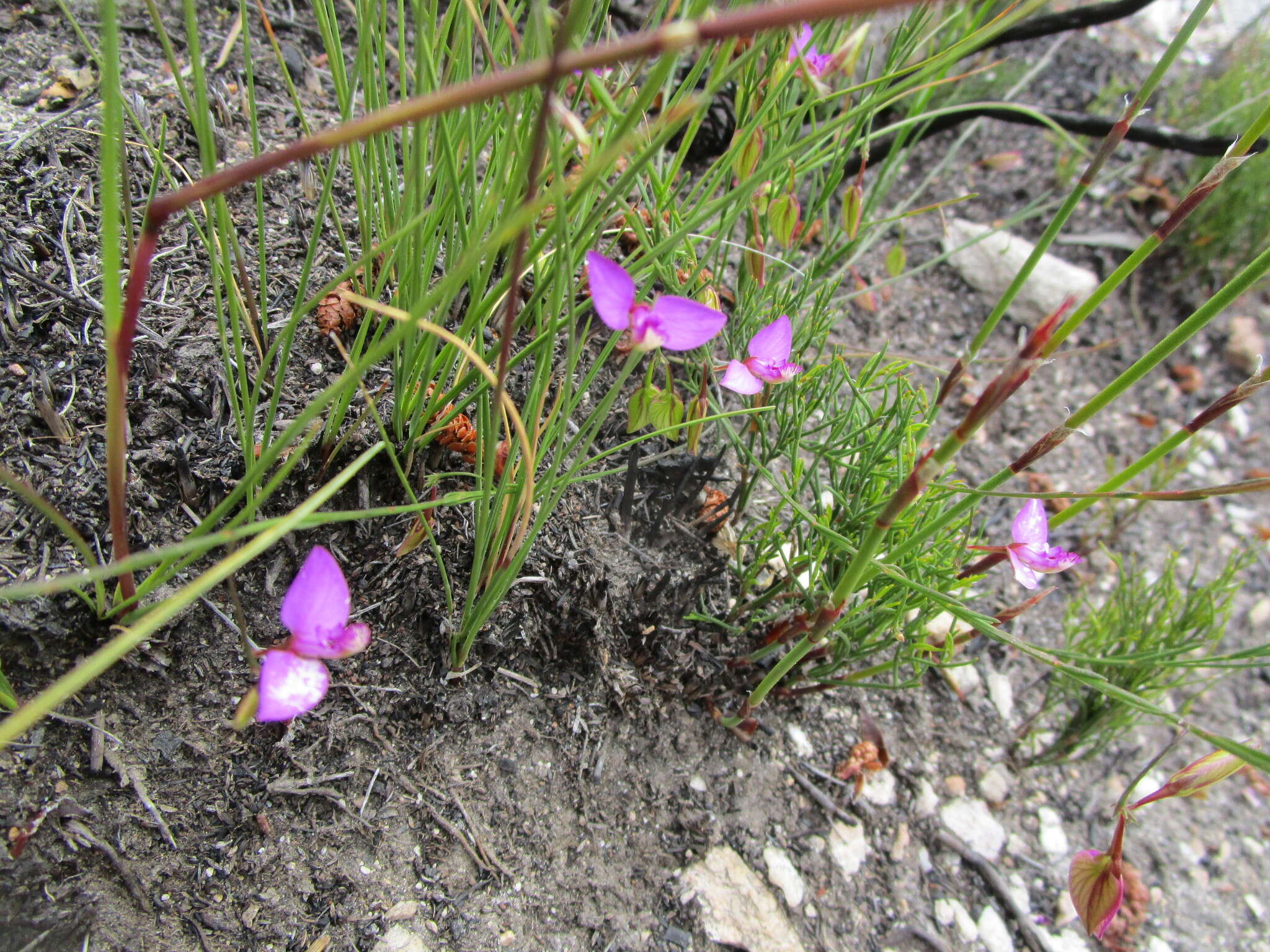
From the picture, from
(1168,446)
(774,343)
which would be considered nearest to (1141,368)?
(1168,446)

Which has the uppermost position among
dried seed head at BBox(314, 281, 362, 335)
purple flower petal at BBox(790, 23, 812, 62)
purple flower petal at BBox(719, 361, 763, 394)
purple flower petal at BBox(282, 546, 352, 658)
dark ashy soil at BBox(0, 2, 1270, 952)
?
purple flower petal at BBox(790, 23, 812, 62)

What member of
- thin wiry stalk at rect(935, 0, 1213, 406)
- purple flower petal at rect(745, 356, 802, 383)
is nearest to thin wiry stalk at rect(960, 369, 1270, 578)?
thin wiry stalk at rect(935, 0, 1213, 406)

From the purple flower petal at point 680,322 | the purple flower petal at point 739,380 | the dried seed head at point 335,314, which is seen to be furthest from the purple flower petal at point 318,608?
the dried seed head at point 335,314

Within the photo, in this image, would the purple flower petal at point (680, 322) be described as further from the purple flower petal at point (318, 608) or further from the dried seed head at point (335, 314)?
the dried seed head at point (335, 314)

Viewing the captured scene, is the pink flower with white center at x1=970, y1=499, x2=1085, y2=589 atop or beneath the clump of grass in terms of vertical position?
atop

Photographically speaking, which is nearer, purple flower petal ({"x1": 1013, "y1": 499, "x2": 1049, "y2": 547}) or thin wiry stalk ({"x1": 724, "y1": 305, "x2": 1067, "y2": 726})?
thin wiry stalk ({"x1": 724, "y1": 305, "x2": 1067, "y2": 726})

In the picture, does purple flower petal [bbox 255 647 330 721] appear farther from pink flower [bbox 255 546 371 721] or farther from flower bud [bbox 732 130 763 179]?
flower bud [bbox 732 130 763 179]
